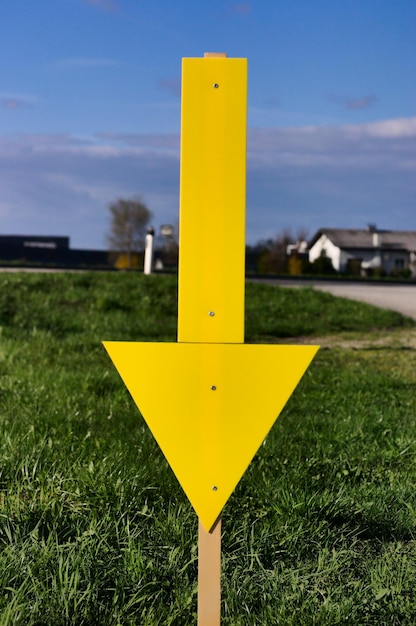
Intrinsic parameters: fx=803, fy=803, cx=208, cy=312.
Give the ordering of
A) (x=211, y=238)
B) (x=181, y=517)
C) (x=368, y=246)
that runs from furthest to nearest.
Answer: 1. (x=368, y=246)
2. (x=181, y=517)
3. (x=211, y=238)

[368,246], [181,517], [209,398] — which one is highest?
[368,246]

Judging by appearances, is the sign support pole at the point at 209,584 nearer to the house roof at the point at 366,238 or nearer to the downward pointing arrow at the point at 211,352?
the downward pointing arrow at the point at 211,352

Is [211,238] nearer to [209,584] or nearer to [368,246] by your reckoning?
[209,584]

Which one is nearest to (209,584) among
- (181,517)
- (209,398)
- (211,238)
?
(209,398)

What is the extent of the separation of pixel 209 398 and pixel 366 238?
7214 centimetres

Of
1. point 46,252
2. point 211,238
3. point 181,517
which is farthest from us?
point 46,252

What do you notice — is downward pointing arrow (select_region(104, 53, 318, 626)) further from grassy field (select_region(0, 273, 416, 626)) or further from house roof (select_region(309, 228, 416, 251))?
house roof (select_region(309, 228, 416, 251))

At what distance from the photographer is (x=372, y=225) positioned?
74.4 metres

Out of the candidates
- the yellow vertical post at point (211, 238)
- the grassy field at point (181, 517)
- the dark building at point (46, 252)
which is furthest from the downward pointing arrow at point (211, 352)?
the dark building at point (46, 252)

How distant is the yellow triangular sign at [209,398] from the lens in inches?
107

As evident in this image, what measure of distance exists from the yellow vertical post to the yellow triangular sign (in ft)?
0.26

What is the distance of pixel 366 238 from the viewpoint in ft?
240

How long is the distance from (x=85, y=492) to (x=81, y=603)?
938 mm

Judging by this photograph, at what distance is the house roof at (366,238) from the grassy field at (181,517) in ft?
216
